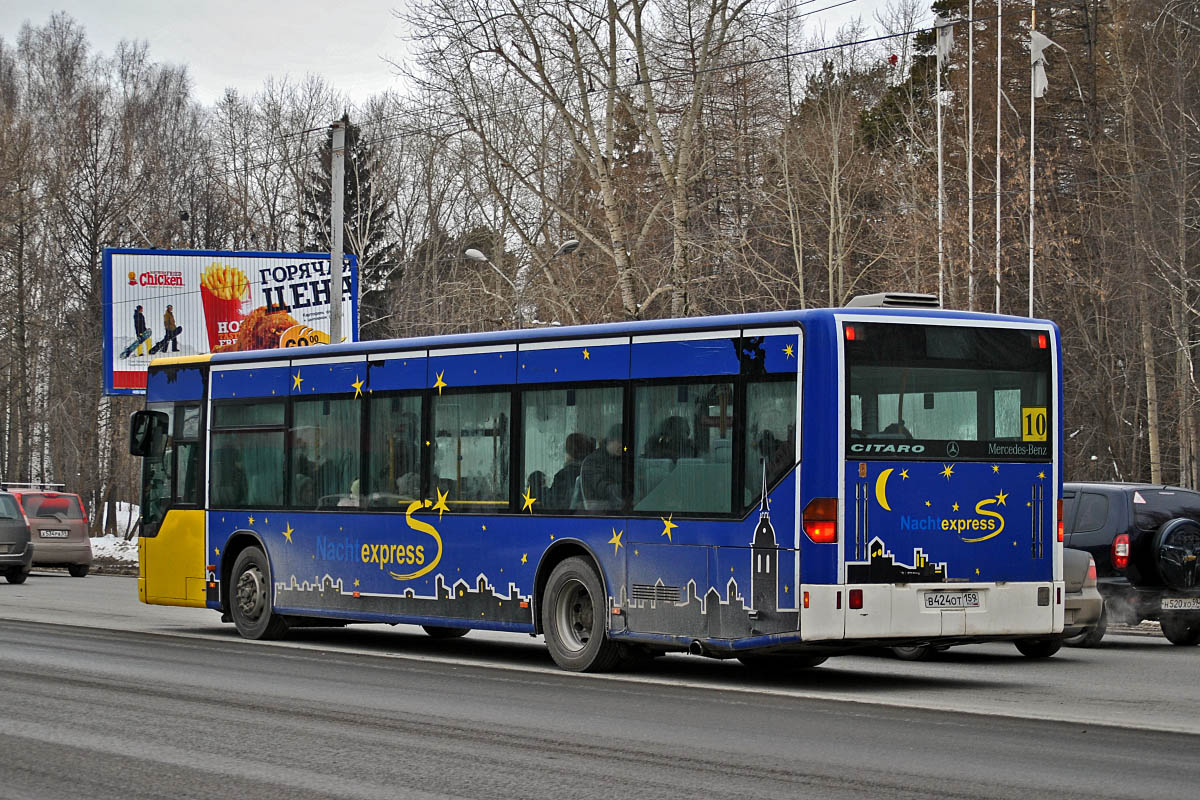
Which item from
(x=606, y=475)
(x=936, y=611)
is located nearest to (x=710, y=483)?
(x=606, y=475)

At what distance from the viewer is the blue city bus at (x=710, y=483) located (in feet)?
44.2

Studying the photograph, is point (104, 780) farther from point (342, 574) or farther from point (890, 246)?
point (890, 246)

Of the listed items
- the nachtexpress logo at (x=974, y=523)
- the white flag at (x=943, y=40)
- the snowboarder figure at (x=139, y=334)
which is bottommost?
the nachtexpress logo at (x=974, y=523)

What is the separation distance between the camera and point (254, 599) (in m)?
18.9

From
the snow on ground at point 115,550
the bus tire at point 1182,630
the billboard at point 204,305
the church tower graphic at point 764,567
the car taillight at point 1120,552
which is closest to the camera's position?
the church tower graphic at point 764,567

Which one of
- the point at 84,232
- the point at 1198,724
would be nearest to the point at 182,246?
the point at 84,232

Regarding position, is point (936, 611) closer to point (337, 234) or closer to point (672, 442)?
point (672, 442)

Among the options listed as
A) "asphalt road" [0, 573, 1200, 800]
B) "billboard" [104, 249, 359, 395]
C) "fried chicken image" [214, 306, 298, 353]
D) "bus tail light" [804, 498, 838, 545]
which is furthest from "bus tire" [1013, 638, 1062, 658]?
"fried chicken image" [214, 306, 298, 353]

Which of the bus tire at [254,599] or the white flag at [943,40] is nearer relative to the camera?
the bus tire at [254,599]

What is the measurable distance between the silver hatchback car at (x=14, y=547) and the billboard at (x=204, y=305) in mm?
13754

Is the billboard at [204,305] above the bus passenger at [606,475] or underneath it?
above

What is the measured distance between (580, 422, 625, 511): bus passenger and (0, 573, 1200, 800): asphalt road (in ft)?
4.75

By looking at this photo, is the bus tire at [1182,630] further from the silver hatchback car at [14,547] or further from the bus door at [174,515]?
the silver hatchback car at [14,547]

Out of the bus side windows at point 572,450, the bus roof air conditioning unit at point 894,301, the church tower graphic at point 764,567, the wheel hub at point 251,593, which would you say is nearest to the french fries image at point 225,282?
the wheel hub at point 251,593
